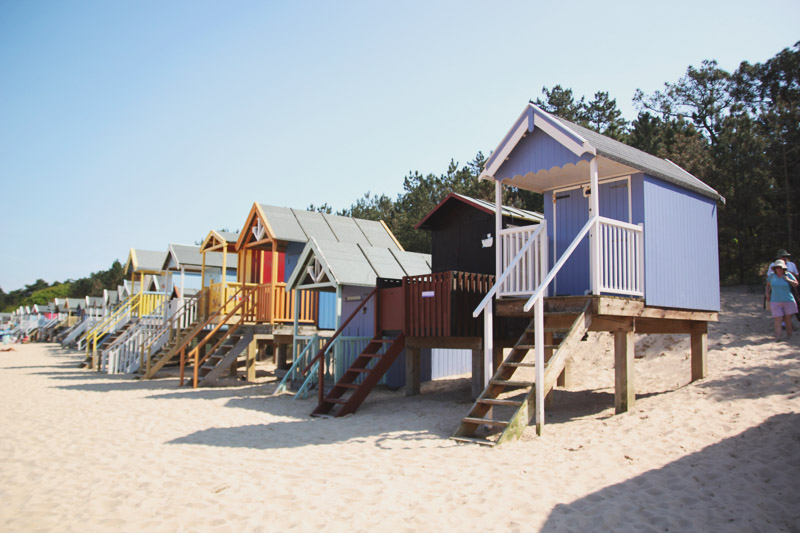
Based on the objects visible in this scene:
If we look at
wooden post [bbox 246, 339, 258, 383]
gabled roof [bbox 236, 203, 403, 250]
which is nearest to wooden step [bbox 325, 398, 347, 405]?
wooden post [bbox 246, 339, 258, 383]

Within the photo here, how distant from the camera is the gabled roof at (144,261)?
33.5m

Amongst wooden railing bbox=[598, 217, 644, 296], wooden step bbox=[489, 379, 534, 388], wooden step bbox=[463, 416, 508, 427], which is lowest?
wooden step bbox=[463, 416, 508, 427]

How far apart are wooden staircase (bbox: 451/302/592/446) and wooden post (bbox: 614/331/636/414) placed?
91 cm

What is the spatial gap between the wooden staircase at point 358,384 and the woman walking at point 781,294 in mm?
7668

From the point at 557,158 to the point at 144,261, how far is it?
30223 mm

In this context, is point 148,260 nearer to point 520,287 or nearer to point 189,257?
point 189,257

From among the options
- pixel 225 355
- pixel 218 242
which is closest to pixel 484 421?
pixel 225 355

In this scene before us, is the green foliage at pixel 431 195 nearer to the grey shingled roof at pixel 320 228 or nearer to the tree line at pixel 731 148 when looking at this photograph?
the tree line at pixel 731 148

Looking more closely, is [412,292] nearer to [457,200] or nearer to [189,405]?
[457,200]

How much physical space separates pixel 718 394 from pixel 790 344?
379 cm

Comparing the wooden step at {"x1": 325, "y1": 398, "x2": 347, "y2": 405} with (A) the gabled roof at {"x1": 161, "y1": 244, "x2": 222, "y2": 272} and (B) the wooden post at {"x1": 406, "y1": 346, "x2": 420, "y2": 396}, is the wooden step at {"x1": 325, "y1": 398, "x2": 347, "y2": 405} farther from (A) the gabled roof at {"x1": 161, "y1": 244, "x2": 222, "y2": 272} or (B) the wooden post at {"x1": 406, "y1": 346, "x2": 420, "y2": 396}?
(A) the gabled roof at {"x1": 161, "y1": 244, "x2": 222, "y2": 272}

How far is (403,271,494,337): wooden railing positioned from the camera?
454 inches

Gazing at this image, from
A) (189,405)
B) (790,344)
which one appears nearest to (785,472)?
(790,344)

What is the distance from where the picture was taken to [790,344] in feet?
38.6
